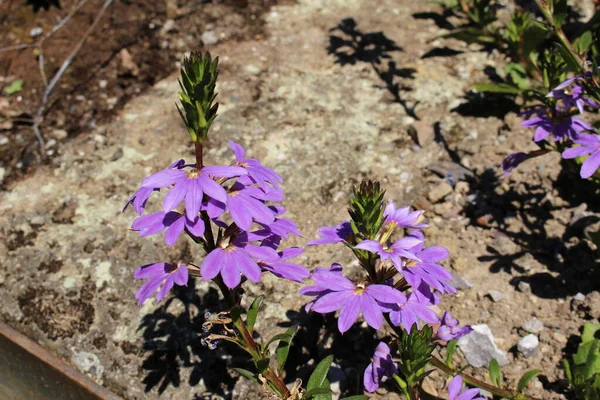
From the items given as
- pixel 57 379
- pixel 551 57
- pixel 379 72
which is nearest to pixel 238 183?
pixel 57 379

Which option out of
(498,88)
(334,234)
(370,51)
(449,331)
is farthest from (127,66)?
(449,331)

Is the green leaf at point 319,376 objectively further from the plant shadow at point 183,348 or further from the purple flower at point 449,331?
the plant shadow at point 183,348

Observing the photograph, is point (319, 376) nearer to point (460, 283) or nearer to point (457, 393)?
point (457, 393)

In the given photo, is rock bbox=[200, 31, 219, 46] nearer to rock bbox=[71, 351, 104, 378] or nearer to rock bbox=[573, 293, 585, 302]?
rock bbox=[71, 351, 104, 378]

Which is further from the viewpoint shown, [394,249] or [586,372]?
[586,372]

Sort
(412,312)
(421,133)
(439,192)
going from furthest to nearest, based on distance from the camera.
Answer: (421,133), (439,192), (412,312)

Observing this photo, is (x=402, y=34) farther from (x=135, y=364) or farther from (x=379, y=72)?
(x=135, y=364)

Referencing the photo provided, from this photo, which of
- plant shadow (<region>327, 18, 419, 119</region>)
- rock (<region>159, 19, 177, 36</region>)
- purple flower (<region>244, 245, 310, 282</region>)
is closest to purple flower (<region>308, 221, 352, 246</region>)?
purple flower (<region>244, 245, 310, 282</region>)
